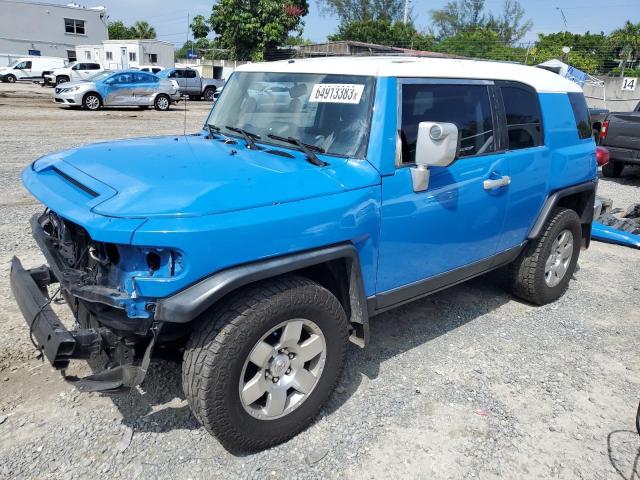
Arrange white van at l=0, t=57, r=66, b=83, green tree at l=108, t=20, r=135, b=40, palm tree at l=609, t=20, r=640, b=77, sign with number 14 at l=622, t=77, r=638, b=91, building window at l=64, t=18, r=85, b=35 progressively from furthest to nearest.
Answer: green tree at l=108, t=20, r=135, b=40
building window at l=64, t=18, r=85, b=35
palm tree at l=609, t=20, r=640, b=77
white van at l=0, t=57, r=66, b=83
sign with number 14 at l=622, t=77, r=638, b=91

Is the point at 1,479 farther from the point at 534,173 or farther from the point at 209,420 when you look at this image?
the point at 534,173

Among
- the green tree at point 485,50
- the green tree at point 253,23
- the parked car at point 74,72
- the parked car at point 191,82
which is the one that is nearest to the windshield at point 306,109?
the parked car at point 191,82

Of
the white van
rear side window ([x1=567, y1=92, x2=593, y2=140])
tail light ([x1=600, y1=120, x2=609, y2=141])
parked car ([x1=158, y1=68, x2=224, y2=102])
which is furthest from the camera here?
the white van

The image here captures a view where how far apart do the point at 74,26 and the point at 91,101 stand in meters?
40.0

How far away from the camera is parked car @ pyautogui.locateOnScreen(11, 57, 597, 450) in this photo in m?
2.45

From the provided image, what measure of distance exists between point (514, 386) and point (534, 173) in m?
1.66

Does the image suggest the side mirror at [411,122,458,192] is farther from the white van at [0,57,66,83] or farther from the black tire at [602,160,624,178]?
the white van at [0,57,66,83]

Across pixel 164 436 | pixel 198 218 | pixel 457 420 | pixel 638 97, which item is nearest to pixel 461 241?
pixel 457 420

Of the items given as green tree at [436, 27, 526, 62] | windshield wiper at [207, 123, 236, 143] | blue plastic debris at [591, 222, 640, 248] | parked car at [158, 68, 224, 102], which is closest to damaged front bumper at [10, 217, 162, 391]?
windshield wiper at [207, 123, 236, 143]

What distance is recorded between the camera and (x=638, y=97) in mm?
25328

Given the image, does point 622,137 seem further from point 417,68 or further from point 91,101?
point 91,101

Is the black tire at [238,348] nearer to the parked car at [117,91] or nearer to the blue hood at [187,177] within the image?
→ the blue hood at [187,177]

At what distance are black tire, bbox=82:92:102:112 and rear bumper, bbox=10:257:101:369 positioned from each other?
18.3 metres

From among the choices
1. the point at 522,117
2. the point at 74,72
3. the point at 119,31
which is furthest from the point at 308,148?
the point at 119,31
